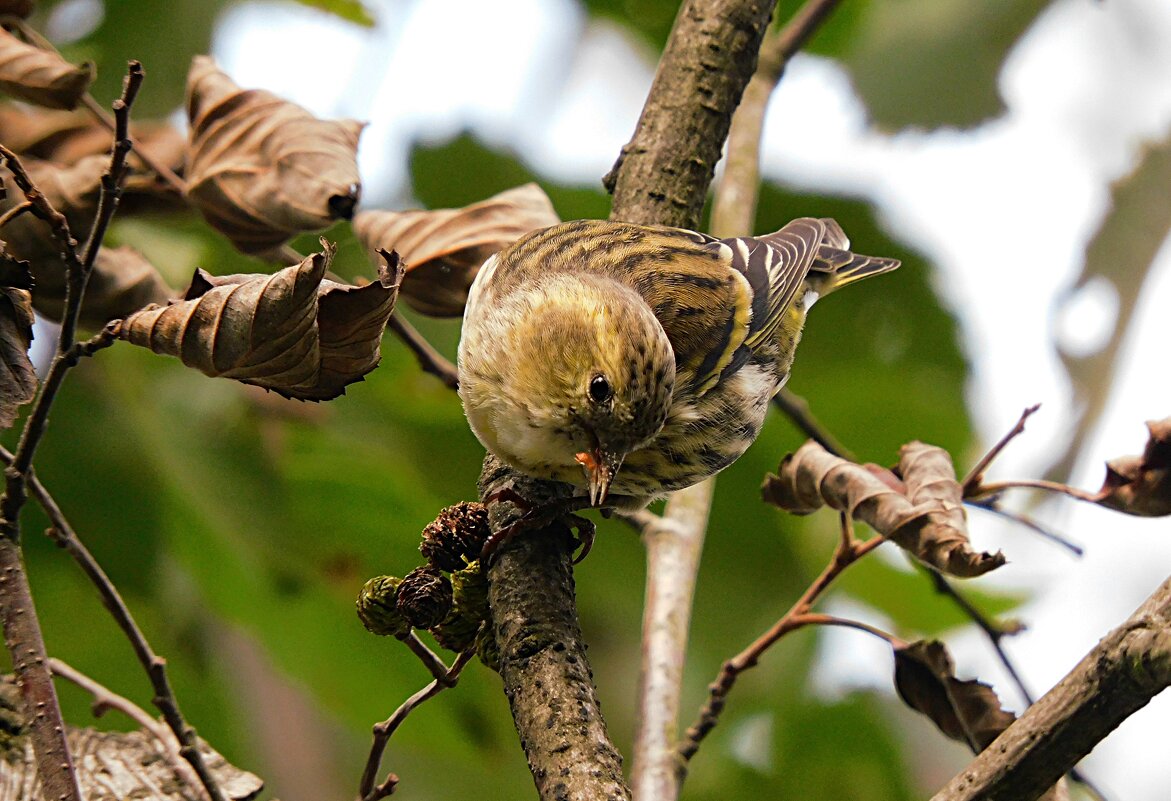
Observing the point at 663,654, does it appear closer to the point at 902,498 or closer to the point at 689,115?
the point at 902,498

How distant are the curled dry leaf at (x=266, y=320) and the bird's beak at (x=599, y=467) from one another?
56 centimetres

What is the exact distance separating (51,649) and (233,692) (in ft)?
3.44

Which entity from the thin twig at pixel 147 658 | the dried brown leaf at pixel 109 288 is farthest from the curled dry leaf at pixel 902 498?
the dried brown leaf at pixel 109 288

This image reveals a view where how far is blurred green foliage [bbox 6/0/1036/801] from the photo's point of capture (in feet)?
9.71

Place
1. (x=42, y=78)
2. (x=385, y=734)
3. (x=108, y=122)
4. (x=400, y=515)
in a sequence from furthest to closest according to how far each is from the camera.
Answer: (x=400, y=515), (x=108, y=122), (x=42, y=78), (x=385, y=734)

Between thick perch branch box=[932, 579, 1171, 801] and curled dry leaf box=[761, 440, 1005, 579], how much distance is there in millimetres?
368

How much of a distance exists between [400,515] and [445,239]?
0.92 metres

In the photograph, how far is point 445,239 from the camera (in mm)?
2311

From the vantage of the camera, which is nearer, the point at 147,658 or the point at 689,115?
the point at 147,658

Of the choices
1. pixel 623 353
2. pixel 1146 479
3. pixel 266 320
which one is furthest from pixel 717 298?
pixel 266 320

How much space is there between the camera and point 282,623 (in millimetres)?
3051

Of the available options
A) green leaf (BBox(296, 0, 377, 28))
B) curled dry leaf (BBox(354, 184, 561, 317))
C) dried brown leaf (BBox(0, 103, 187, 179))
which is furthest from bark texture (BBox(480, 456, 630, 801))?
green leaf (BBox(296, 0, 377, 28))

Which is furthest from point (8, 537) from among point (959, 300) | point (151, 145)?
point (959, 300)

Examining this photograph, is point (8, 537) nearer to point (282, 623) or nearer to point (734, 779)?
point (282, 623)
